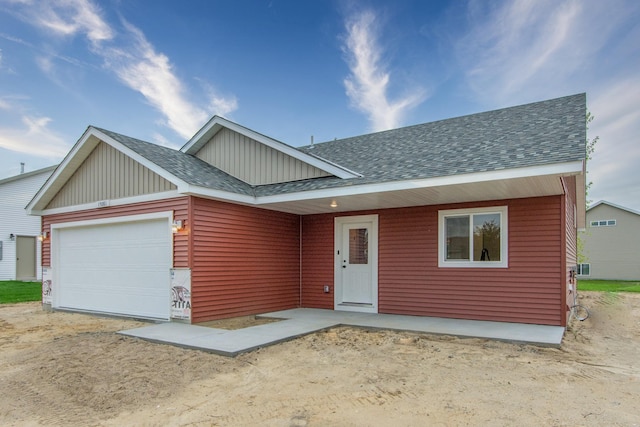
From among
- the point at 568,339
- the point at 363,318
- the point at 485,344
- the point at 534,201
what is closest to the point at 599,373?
the point at 485,344

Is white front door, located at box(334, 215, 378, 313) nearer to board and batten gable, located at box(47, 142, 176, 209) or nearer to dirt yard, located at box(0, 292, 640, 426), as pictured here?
dirt yard, located at box(0, 292, 640, 426)

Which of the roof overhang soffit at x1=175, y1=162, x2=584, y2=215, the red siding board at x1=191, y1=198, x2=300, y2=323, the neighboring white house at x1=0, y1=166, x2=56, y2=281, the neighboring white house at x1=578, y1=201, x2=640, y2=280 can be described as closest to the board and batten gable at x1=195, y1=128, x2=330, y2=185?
the roof overhang soffit at x1=175, y1=162, x2=584, y2=215

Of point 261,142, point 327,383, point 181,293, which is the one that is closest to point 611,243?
point 261,142

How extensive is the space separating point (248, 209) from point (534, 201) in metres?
5.71

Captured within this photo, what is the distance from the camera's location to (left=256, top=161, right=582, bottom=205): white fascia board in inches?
223

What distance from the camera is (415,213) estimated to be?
873cm

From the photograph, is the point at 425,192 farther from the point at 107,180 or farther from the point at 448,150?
the point at 107,180

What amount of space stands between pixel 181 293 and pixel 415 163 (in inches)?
199

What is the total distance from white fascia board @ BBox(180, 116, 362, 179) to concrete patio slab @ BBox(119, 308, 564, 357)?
291 centimetres

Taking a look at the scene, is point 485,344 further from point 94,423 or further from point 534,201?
point 94,423

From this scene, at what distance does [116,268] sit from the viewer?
29.3 ft

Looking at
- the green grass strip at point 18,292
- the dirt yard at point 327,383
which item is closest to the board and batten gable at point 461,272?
the dirt yard at point 327,383

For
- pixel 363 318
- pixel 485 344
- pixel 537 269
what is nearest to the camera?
pixel 485 344

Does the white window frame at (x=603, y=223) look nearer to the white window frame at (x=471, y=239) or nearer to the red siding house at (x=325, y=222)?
the red siding house at (x=325, y=222)
